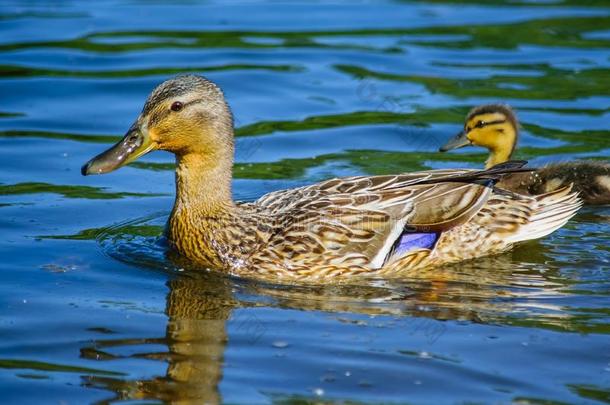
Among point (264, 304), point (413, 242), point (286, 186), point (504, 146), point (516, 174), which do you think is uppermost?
point (504, 146)

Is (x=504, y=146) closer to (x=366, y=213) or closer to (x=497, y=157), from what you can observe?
(x=497, y=157)

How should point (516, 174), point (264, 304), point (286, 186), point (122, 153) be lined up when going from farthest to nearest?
1. point (286, 186)
2. point (516, 174)
3. point (122, 153)
4. point (264, 304)

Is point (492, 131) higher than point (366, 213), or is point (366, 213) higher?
point (492, 131)

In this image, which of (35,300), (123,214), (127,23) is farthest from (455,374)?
(127,23)

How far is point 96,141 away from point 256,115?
65.6 inches

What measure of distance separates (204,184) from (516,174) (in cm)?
292

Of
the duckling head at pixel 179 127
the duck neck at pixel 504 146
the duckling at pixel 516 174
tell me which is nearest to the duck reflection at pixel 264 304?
the duckling head at pixel 179 127

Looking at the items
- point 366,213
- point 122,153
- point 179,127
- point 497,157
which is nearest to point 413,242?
point 366,213

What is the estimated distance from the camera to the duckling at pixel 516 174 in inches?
376

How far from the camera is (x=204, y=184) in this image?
8.21 meters

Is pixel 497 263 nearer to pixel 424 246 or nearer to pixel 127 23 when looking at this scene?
pixel 424 246

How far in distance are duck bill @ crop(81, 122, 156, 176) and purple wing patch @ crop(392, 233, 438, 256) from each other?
1.70 m

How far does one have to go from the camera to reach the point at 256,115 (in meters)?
12.0

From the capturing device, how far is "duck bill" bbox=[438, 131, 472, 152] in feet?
33.9
